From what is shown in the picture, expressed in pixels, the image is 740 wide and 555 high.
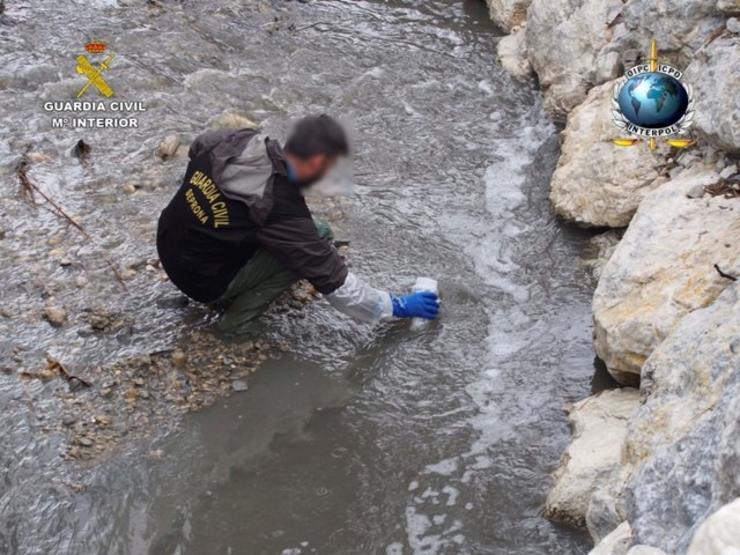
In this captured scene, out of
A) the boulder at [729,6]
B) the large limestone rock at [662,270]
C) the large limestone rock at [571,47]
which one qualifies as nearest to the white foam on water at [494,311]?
the large limestone rock at [571,47]

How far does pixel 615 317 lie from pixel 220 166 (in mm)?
1957

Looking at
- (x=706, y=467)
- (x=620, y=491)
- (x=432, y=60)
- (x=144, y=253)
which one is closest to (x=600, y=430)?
(x=620, y=491)

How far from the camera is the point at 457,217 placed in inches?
230

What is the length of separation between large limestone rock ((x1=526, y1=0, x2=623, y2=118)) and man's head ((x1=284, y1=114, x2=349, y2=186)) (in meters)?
3.00

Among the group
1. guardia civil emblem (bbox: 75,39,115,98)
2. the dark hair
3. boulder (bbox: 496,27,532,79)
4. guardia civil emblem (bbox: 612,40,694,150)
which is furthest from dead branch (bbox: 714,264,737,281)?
guardia civil emblem (bbox: 75,39,115,98)

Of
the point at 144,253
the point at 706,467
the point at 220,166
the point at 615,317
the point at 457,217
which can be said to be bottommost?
the point at 144,253


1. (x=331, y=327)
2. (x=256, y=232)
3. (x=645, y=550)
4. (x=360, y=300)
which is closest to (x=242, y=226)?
(x=256, y=232)

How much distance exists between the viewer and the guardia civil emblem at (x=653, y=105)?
523 cm

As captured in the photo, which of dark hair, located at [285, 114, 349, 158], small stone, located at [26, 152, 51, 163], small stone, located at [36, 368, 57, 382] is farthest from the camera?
small stone, located at [26, 152, 51, 163]

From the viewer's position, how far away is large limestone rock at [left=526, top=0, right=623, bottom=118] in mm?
6777

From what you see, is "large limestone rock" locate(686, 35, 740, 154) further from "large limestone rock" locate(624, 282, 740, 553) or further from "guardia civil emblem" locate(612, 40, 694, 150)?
"large limestone rock" locate(624, 282, 740, 553)

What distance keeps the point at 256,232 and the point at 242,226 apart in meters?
0.08

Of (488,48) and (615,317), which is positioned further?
(488,48)

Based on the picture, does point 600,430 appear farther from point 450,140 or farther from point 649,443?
point 450,140
